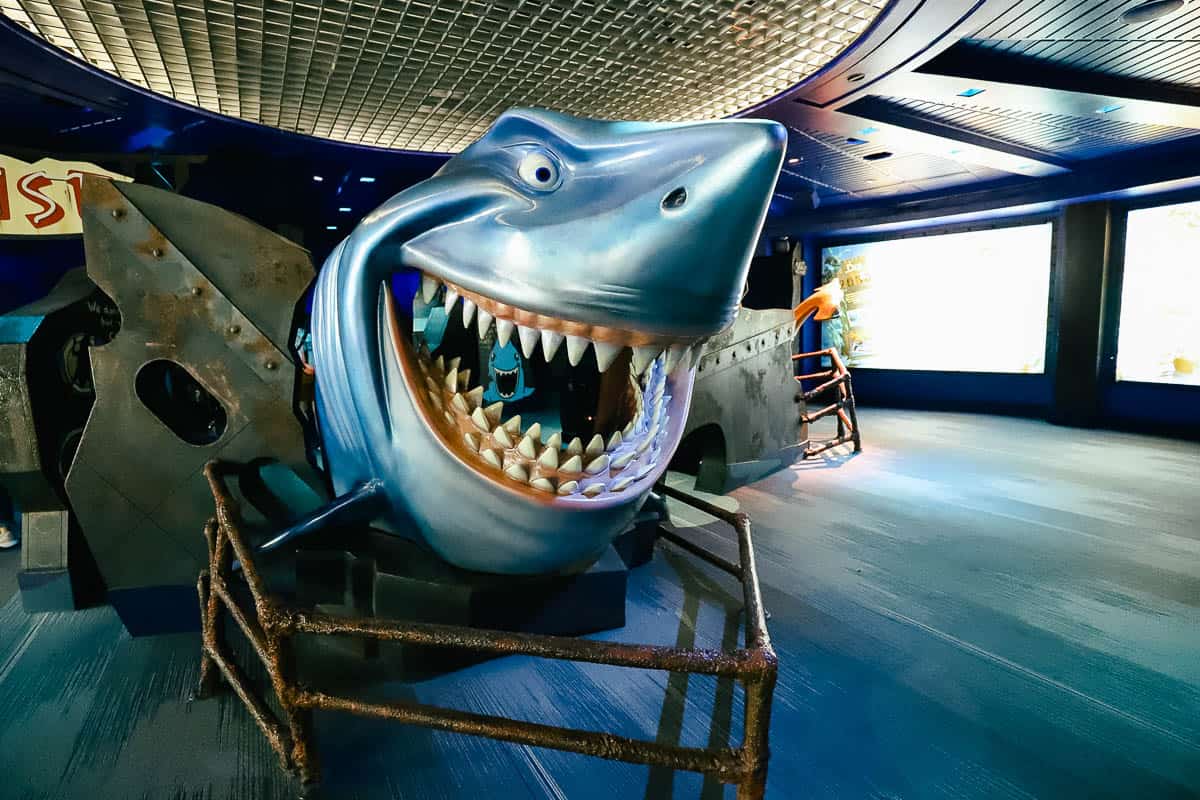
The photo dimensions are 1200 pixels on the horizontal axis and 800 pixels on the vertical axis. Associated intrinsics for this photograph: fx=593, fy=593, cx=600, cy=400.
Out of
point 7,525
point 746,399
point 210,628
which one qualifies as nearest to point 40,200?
point 7,525

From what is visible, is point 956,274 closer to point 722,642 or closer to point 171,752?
point 722,642

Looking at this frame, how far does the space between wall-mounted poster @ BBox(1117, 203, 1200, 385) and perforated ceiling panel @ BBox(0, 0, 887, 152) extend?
4.74 m

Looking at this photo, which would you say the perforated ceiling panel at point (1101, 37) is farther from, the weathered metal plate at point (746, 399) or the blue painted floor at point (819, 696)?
the blue painted floor at point (819, 696)

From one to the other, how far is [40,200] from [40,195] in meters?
0.03

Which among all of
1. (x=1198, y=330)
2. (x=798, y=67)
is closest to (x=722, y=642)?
(x=798, y=67)

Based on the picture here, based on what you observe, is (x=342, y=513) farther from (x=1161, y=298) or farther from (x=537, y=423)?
(x=1161, y=298)

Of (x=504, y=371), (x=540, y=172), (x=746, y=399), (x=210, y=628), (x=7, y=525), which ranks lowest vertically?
(x=7, y=525)

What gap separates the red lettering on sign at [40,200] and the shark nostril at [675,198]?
3883 mm

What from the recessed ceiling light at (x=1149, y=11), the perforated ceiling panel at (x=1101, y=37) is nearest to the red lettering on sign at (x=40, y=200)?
the perforated ceiling panel at (x=1101, y=37)

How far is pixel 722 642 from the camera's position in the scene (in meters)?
1.53

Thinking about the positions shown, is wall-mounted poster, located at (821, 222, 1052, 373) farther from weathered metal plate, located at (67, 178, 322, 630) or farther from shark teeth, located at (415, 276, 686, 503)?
weathered metal plate, located at (67, 178, 322, 630)

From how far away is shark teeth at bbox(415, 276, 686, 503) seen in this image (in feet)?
3.33

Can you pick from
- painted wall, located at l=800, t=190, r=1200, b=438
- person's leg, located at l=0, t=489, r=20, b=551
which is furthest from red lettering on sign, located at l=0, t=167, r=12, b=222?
painted wall, located at l=800, t=190, r=1200, b=438

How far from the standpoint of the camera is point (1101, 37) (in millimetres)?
2674
